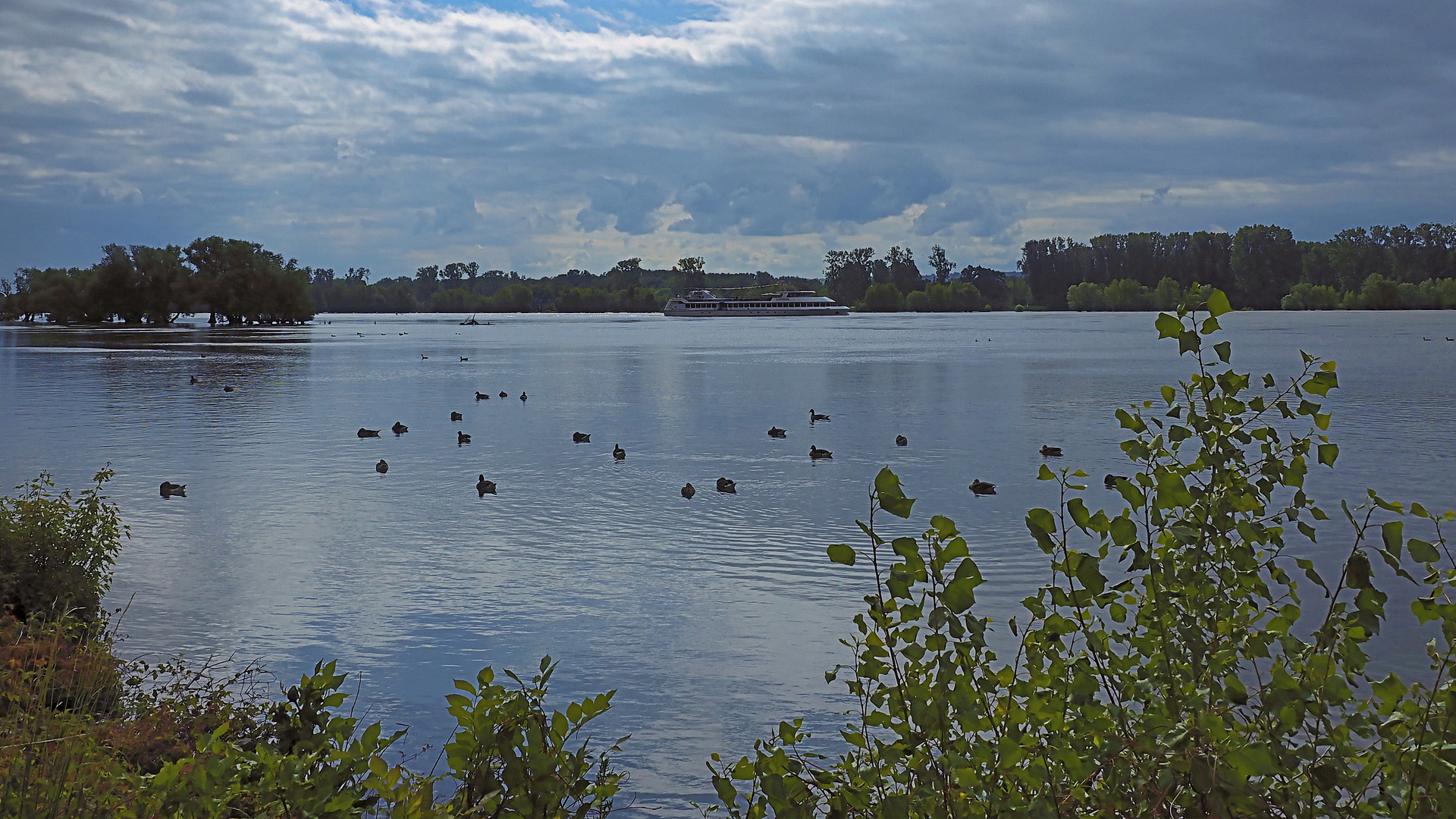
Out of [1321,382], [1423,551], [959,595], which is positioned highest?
Result: [1321,382]

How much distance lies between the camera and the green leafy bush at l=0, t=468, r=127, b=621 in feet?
35.7

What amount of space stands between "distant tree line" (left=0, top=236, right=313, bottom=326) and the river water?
10470 cm

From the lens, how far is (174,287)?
146125mm

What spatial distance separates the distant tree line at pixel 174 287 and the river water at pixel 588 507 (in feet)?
344

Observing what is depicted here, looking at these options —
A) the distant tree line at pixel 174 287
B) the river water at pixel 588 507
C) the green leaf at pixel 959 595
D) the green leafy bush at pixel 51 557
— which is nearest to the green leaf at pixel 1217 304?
the green leaf at pixel 959 595

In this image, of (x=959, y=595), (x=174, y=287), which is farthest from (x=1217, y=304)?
(x=174, y=287)

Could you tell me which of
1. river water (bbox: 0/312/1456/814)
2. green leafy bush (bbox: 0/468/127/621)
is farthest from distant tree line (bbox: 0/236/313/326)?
green leafy bush (bbox: 0/468/127/621)

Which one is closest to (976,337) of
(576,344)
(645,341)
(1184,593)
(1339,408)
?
(645,341)

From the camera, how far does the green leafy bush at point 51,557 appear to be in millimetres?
10875

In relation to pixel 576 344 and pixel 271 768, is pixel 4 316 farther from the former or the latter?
pixel 271 768

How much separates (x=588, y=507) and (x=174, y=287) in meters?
145

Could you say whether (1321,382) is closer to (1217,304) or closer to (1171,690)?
(1217,304)

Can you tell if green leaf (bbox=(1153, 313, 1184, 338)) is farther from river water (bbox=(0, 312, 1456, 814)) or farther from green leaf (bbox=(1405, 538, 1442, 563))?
river water (bbox=(0, 312, 1456, 814))

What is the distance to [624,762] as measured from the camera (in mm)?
8883
